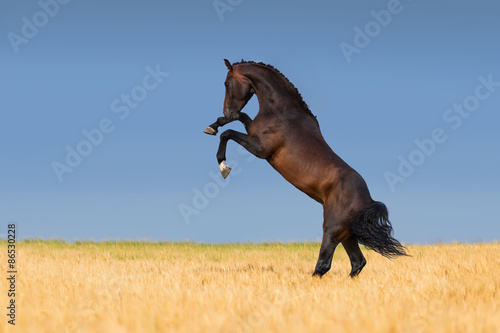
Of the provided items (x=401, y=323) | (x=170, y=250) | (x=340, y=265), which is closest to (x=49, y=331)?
(x=401, y=323)

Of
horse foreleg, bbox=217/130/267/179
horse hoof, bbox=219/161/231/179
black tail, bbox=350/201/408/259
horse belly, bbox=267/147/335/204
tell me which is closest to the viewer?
black tail, bbox=350/201/408/259

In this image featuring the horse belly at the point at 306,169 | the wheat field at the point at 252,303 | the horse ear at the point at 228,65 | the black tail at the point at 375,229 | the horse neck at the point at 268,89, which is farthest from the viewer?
the horse ear at the point at 228,65

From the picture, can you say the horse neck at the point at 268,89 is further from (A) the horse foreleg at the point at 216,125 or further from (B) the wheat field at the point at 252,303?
(B) the wheat field at the point at 252,303

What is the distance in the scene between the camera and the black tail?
7273 millimetres

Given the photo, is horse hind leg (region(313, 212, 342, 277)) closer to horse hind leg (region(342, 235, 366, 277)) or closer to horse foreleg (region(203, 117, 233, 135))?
horse hind leg (region(342, 235, 366, 277))

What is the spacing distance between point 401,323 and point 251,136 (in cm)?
466

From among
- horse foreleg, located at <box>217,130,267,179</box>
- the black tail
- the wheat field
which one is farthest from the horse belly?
the wheat field

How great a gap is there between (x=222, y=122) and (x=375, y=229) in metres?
2.92

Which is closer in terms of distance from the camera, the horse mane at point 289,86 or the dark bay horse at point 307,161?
the dark bay horse at point 307,161

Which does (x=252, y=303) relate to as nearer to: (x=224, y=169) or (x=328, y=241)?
(x=328, y=241)

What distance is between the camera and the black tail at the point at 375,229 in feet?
23.9

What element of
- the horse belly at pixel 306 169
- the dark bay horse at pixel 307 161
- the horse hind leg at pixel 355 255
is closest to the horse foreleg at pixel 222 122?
the dark bay horse at pixel 307 161

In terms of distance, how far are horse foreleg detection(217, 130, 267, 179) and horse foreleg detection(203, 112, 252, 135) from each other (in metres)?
0.37

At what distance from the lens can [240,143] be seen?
766cm
